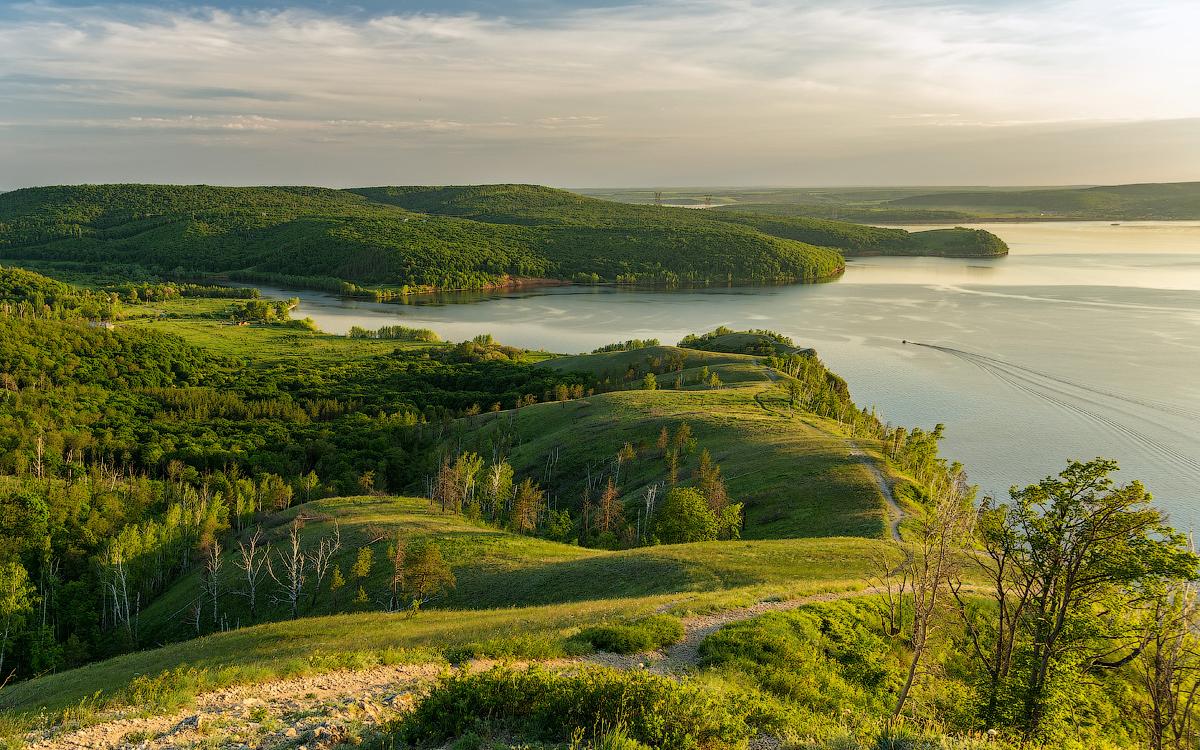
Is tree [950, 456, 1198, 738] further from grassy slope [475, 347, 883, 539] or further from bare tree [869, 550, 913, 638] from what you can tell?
grassy slope [475, 347, 883, 539]

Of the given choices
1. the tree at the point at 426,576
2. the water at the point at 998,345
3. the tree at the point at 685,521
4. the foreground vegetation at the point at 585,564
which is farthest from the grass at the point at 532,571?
the water at the point at 998,345

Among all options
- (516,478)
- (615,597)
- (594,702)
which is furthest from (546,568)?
(516,478)

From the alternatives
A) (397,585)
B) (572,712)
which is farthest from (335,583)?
(572,712)

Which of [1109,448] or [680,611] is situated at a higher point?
[680,611]

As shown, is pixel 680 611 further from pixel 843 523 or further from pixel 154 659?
pixel 843 523

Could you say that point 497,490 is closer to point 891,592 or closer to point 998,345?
point 891,592

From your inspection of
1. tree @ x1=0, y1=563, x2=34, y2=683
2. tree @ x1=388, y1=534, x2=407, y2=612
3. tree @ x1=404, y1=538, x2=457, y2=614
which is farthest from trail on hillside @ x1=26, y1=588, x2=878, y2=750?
tree @ x1=0, y1=563, x2=34, y2=683
